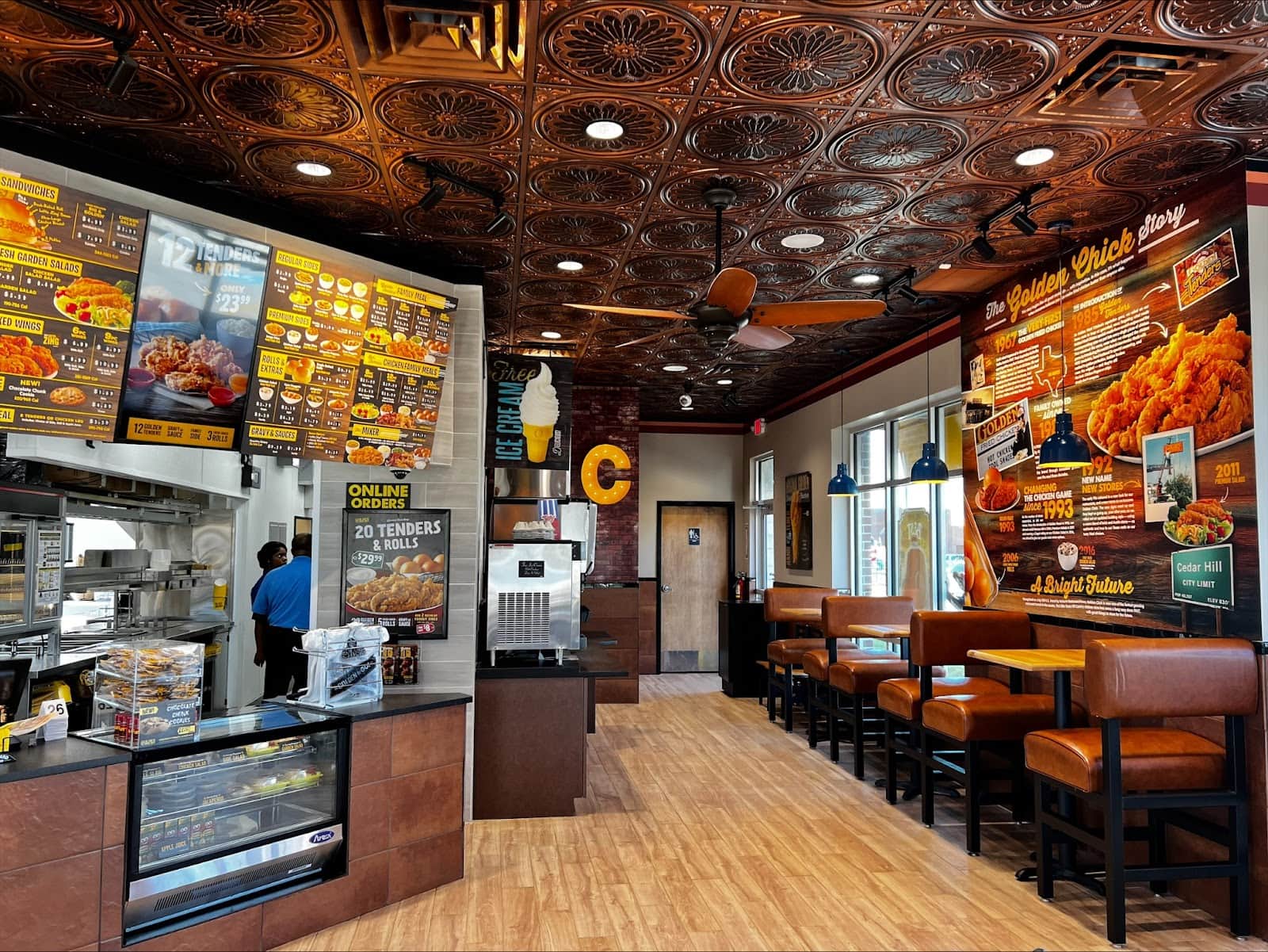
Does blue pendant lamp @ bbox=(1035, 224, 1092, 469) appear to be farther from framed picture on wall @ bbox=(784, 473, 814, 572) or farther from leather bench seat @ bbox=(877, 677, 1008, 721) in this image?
framed picture on wall @ bbox=(784, 473, 814, 572)

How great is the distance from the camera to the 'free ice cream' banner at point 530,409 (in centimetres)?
713

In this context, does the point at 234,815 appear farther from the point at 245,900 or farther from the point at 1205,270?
the point at 1205,270

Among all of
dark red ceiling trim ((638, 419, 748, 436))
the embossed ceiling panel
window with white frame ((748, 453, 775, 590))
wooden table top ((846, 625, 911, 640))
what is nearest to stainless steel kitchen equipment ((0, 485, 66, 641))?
the embossed ceiling panel

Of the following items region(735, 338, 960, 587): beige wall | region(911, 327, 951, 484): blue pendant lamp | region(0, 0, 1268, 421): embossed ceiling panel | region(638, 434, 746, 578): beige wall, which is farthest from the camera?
region(638, 434, 746, 578): beige wall

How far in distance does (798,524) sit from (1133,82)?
279 inches

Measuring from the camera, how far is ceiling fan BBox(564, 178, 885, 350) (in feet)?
14.5

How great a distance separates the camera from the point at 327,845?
12.4 ft

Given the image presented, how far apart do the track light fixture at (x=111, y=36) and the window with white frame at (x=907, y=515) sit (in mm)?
5712

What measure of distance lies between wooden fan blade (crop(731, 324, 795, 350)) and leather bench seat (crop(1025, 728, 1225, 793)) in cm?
254

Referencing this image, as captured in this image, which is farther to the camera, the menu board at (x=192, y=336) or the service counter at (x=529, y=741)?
the service counter at (x=529, y=741)

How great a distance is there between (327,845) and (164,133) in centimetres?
303

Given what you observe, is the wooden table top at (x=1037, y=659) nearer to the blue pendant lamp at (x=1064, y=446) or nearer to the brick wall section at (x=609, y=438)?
the blue pendant lamp at (x=1064, y=446)

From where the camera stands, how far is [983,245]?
16.5ft

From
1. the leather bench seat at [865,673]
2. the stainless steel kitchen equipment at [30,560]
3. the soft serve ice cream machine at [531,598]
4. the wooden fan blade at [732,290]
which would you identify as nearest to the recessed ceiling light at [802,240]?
the wooden fan blade at [732,290]
